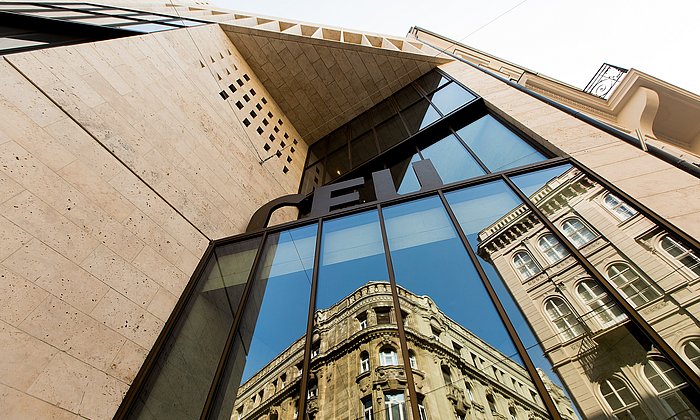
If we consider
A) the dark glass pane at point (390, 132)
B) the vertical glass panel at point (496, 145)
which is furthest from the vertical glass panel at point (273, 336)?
the dark glass pane at point (390, 132)

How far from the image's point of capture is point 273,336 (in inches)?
223

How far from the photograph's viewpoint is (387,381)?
422cm

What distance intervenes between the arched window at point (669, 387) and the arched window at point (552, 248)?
1738 millimetres

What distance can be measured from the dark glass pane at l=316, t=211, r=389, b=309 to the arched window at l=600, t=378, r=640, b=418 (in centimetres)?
319

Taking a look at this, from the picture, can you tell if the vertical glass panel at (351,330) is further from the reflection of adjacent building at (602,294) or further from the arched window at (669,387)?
the arched window at (669,387)

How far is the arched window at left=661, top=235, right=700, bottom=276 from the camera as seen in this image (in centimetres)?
401

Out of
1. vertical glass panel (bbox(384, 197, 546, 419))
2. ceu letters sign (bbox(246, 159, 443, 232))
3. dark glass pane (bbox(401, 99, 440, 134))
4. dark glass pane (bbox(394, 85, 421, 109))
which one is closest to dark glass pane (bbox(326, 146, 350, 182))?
dark glass pane (bbox(401, 99, 440, 134))

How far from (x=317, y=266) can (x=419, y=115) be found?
8797 millimetres

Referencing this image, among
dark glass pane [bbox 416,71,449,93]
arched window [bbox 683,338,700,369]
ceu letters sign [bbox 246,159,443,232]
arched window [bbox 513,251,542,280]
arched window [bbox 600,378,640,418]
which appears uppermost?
dark glass pane [bbox 416,71,449,93]

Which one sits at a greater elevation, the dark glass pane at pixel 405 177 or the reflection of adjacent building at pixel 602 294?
the dark glass pane at pixel 405 177

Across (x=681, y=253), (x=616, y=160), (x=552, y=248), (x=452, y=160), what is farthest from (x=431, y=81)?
(x=681, y=253)

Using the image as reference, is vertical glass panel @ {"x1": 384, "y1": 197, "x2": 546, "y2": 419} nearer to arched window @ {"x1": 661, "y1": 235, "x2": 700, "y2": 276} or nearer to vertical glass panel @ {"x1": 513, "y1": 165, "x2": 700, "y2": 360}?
vertical glass panel @ {"x1": 513, "y1": 165, "x2": 700, "y2": 360}

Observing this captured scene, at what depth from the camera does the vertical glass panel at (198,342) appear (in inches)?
199

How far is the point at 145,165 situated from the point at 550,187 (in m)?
8.50
